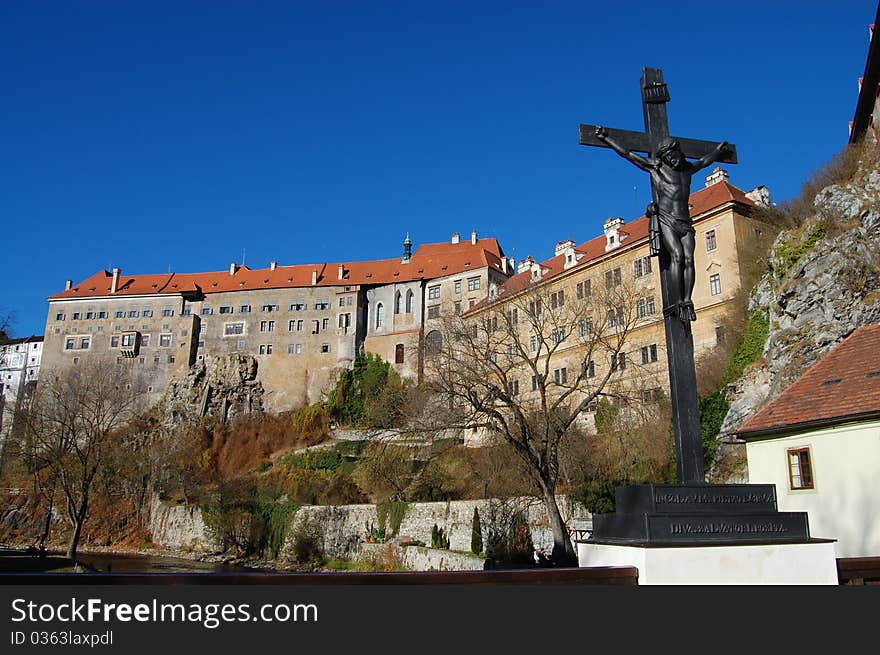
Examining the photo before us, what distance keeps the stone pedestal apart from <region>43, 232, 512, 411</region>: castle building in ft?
203

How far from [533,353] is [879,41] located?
29664 millimetres

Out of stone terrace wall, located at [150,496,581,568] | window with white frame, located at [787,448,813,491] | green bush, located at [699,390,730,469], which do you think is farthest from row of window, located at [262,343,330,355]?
window with white frame, located at [787,448,813,491]

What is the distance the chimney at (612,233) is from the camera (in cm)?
4731

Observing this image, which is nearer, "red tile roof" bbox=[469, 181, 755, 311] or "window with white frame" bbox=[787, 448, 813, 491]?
"window with white frame" bbox=[787, 448, 813, 491]

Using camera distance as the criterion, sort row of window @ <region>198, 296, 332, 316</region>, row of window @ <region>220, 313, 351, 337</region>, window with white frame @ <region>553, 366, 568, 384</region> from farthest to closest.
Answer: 1. row of window @ <region>198, 296, 332, 316</region>
2. row of window @ <region>220, 313, 351, 337</region>
3. window with white frame @ <region>553, 366, 568, 384</region>

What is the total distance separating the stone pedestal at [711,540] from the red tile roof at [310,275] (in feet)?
205

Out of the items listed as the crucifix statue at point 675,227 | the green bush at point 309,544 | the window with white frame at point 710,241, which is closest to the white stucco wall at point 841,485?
the crucifix statue at point 675,227

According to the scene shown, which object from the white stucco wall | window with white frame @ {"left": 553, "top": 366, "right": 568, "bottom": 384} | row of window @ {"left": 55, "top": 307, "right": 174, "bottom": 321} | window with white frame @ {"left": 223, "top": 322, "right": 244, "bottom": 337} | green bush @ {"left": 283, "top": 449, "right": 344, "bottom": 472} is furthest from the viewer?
row of window @ {"left": 55, "top": 307, "right": 174, "bottom": 321}

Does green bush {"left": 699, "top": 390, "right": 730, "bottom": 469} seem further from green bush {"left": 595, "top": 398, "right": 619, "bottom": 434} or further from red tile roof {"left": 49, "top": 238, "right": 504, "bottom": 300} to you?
red tile roof {"left": 49, "top": 238, "right": 504, "bottom": 300}

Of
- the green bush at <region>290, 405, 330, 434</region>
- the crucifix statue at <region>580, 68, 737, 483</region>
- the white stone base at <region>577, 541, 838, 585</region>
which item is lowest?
the white stone base at <region>577, 541, 838, 585</region>

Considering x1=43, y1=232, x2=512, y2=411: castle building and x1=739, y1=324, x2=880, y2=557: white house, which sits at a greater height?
x1=43, y1=232, x2=512, y2=411: castle building

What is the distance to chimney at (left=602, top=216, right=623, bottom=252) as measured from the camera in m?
47.3

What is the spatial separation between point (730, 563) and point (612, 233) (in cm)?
4506

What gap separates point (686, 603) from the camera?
12.6 ft
